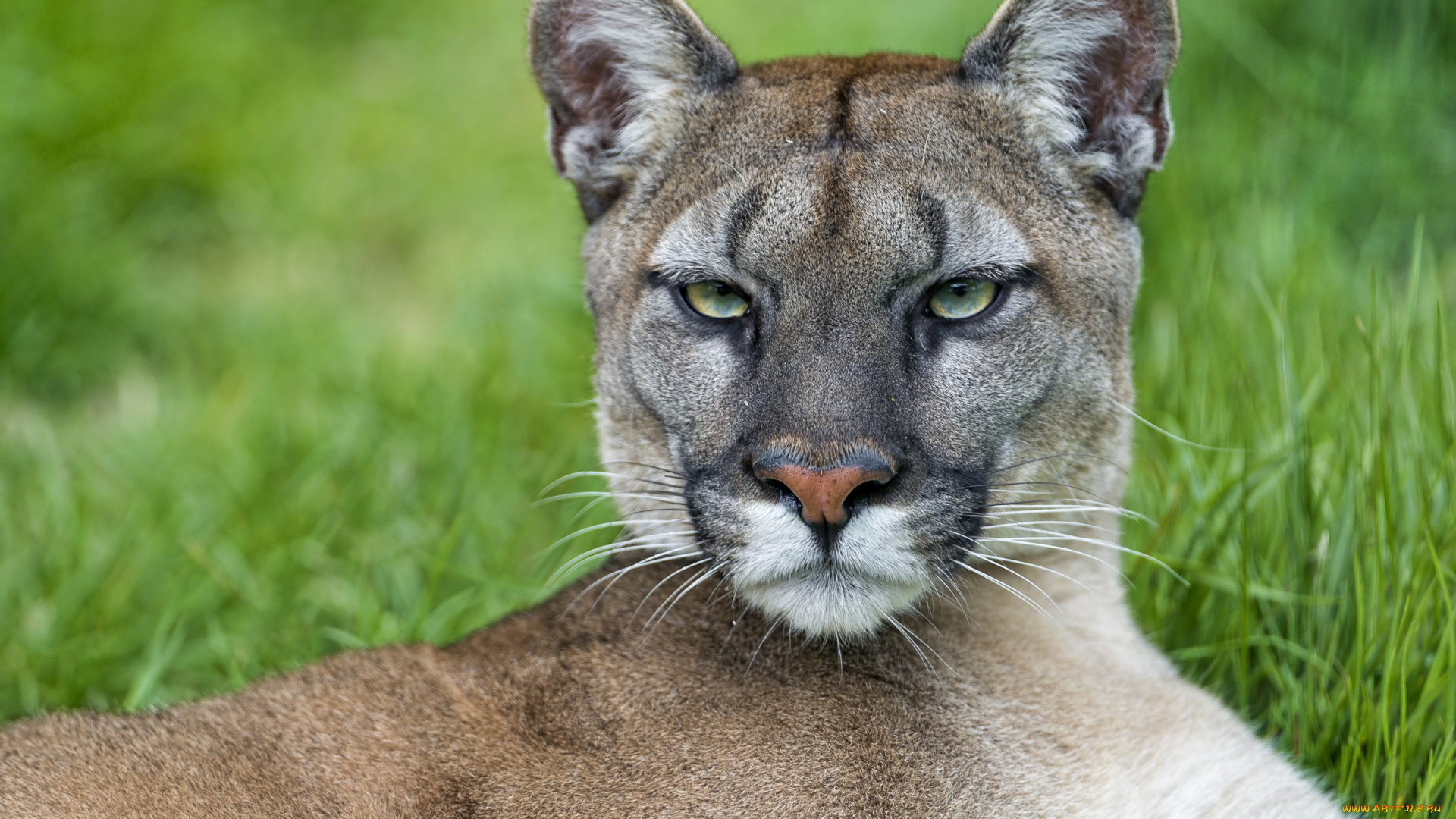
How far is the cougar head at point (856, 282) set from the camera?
3.07 m

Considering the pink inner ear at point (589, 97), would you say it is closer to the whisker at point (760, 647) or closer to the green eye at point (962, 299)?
the green eye at point (962, 299)

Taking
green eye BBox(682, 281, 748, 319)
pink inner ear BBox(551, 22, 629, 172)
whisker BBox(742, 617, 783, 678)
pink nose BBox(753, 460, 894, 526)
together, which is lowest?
whisker BBox(742, 617, 783, 678)

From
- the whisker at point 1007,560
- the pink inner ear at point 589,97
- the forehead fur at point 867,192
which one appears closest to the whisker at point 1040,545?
the whisker at point 1007,560

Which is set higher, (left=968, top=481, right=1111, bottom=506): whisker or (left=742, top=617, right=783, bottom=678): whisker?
(left=968, top=481, right=1111, bottom=506): whisker

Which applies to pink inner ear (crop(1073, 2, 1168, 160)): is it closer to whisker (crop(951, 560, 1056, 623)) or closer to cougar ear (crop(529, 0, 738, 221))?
cougar ear (crop(529, 0, 738, 221))

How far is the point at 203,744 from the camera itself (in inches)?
122

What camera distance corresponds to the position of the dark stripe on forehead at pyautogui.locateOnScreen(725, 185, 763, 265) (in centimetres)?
335

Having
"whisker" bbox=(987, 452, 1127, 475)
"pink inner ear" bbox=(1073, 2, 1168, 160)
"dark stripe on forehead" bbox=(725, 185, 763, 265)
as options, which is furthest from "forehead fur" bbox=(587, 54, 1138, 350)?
"whisker" bbox=(987, 452, 1127, 475)

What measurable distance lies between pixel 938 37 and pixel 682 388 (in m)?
4.86

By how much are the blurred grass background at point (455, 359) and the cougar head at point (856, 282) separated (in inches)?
33.5

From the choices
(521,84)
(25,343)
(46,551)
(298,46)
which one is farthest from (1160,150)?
(298,46)

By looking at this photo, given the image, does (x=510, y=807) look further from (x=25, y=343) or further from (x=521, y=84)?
(x=521, y=84)

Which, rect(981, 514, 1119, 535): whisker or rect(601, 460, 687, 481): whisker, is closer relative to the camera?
rect(981, 514, 1119, 535): whisker

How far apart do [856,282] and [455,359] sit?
344 cm
